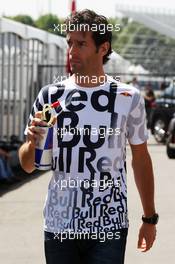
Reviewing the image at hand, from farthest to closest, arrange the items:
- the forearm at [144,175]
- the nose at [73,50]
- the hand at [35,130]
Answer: the forearm at [144,175], the nose at [73,50], the hand at [35,130]

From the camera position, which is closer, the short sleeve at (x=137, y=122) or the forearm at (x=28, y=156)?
the forearm at (x=28, y=156)

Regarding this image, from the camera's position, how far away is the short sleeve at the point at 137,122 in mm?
3680

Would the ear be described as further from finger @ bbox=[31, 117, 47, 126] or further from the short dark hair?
finger @ bbox=[31, 117, 47, 126]

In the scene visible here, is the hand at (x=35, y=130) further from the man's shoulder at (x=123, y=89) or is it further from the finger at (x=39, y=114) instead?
the man's shoulder at (x=123, y=89)

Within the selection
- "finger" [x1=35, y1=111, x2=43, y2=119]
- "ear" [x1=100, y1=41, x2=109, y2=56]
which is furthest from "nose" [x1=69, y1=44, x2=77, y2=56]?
"finger" [x1=35, y1=111, x2=43, y2=119]

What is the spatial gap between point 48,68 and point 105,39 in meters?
17.4

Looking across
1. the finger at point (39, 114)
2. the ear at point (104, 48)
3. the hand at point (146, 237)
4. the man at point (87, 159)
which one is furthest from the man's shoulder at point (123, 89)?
the hand at point (146, 237)

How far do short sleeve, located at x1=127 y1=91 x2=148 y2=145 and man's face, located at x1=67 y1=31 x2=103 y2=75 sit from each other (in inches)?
8.9

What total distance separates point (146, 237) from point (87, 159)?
462 mm

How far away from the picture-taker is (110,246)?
359 centimetres

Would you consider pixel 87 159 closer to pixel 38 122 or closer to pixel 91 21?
pixel 38 122

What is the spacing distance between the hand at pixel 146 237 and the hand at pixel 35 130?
64 centimetres

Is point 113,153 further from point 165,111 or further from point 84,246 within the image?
point 165,111

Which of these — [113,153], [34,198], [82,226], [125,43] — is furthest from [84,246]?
[125,43]
